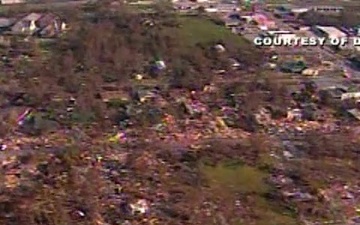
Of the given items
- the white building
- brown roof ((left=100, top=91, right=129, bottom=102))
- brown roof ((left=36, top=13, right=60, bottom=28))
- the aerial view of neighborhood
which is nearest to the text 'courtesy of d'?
the aerial view of neighborhood

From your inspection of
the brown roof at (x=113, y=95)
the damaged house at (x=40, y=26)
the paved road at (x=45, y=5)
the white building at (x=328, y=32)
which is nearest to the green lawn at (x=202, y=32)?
the white building at (x=328, y=32)

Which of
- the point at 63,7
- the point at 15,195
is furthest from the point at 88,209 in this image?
the point at 63,7

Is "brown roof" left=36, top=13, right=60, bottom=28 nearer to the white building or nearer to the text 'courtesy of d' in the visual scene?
the text 'courtesy of d'

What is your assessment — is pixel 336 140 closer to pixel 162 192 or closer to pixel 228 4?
pixel 162 192

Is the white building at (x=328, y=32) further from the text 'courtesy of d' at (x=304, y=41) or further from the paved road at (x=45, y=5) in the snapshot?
the paved road at (x=45, y=5)

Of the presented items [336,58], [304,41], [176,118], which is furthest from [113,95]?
[304,41]

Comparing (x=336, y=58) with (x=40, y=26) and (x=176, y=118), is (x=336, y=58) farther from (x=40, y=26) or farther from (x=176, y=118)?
(x=40, y=26)
